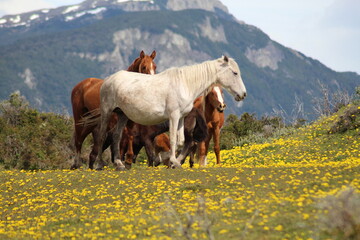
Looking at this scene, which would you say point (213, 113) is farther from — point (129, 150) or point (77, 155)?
point (77, 155)

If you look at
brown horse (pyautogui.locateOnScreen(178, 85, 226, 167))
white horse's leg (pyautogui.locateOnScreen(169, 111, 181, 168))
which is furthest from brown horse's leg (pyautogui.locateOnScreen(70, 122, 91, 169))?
white horse's leg (pyautogui.locateOnScreen(169, 111, 181, 168))

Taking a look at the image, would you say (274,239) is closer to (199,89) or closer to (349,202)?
(349,202)

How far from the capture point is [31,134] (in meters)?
30.4

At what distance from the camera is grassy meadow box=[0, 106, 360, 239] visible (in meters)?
8.91

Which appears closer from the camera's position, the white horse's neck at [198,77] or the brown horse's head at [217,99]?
the white horse's neck at [198,77]

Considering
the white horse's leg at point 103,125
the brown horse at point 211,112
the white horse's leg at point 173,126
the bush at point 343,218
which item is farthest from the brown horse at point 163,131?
the bush at point 343,218

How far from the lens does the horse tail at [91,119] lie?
17.0m

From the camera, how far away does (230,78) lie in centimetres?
1538

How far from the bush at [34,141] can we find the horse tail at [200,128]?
1100cm

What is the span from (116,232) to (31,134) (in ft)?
70.8

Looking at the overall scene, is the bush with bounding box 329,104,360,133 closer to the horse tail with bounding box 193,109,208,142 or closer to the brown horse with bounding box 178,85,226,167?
the brown horse with bounding box 178,85,226,167

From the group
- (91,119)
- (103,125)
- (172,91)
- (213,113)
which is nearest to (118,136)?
(103,125)

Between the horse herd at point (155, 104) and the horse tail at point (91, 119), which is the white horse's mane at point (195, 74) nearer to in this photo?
the horse herd at point (155, 104)

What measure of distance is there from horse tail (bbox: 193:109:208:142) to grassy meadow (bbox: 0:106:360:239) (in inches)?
74.1
